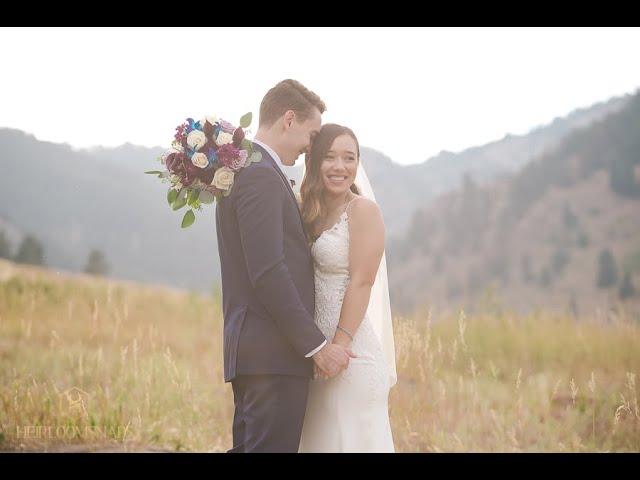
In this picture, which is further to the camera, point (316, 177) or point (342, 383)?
point (316, 177)

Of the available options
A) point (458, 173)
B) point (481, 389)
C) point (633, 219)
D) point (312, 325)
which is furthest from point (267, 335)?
point (633, 219)

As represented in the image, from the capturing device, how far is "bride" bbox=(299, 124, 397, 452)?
281 cm

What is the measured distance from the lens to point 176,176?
2.80 m

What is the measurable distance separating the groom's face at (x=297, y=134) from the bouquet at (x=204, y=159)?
0.16 metres

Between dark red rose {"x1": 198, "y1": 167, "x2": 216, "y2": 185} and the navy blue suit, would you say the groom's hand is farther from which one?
dark red rose {"x1": 198, "y1": 167, "x2": 216, "y2": 185}

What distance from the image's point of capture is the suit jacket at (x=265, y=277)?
2.57 metres

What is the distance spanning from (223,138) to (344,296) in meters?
0.76

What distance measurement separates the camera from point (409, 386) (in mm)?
4777

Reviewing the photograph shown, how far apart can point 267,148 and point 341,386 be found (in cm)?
96

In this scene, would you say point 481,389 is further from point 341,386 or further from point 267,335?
point 267,335

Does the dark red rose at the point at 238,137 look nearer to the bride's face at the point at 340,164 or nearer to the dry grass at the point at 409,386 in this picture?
the bride's face at the point at 340,164

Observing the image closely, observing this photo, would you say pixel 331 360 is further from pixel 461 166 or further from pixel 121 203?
pixel 461 166

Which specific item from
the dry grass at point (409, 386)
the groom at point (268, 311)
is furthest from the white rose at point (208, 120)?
the dry grass at point (409, 386)

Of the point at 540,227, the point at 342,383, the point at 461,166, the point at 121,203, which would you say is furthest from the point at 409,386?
the point at 540,227
